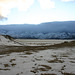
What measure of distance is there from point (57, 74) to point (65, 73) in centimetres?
69

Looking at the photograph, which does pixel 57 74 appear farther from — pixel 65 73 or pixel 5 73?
pixel 5 73

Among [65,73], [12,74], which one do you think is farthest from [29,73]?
[65,73]

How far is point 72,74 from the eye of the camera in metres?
9.73

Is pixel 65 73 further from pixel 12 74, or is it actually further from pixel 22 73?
pixel 12 74

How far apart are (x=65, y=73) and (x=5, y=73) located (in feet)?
14.8

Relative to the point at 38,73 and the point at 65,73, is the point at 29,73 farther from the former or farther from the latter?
the point at 65,73

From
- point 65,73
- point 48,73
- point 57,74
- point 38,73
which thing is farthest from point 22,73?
point 65,73

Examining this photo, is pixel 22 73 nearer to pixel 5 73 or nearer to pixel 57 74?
pixel 5 73

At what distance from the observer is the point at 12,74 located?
31.6ft

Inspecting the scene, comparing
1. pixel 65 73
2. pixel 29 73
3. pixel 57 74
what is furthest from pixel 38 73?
pixel 65 73

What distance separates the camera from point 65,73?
9953 mm

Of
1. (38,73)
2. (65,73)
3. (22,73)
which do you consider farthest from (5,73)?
(65,73)

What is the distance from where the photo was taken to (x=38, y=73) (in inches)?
389

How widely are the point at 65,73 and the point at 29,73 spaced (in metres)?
2.71
